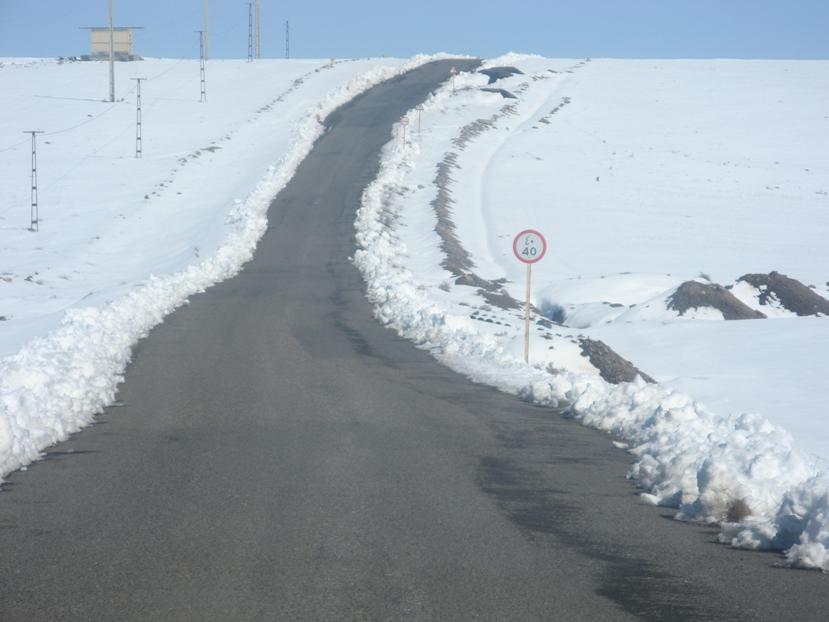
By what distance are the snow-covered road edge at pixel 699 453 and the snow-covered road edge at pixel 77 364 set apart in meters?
5.44

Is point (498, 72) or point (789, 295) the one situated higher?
point (498, 72)

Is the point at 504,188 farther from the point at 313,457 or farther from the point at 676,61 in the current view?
the point at 676,61

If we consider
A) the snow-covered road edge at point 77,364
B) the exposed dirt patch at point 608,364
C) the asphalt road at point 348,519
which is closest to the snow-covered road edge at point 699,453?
the asphalt road at point 348,519

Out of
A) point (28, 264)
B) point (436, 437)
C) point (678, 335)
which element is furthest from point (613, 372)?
point (28, 264)

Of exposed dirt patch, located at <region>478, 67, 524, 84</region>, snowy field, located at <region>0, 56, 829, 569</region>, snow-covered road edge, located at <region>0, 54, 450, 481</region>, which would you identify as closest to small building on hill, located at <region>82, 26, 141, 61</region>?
snowy field, located at <region>0, 56, 829, 569</region>

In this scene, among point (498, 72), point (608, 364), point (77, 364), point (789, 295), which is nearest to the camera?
point (77, 364)

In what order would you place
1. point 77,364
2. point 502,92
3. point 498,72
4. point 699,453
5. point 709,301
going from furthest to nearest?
point 498,72, point 502,92, point 709,301, point 77,364, point 699,453

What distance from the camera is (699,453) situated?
911 centimetres

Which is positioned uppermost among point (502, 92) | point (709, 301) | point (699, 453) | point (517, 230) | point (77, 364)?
point (502, 92)

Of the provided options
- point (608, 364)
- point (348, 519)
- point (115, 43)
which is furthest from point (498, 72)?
point (348, 519)

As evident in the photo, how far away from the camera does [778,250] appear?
39.5 metres

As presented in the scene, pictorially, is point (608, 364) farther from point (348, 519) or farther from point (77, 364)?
point (348, 519)

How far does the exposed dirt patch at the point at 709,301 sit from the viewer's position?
2769 cm

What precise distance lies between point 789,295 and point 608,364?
11.9 metres
